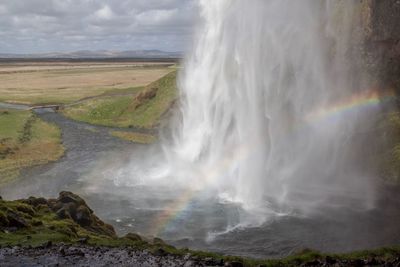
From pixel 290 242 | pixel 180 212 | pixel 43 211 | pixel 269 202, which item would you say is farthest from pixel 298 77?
pixel 43 211

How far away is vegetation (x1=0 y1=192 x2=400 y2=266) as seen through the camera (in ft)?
62.3

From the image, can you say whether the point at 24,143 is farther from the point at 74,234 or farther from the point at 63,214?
the point at 74,234

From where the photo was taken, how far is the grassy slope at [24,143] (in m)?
50.3

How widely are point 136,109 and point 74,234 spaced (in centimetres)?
6321

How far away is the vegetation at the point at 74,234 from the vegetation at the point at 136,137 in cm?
3733

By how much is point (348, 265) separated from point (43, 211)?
16221mm

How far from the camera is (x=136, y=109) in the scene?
85125mm

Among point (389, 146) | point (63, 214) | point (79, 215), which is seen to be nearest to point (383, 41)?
point (389, 146)

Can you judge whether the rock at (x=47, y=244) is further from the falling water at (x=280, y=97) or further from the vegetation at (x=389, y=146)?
the vegetation at (x=389, y=146)

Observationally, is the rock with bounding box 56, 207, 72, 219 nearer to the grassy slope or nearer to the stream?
the stream

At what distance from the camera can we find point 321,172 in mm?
43844

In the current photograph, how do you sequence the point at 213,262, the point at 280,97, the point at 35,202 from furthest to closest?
the point at 280,97 → the point at 35,202 → the point at 213,262

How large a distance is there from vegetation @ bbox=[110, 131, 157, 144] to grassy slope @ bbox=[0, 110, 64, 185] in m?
8.55

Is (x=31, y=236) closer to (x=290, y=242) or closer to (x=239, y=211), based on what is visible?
(x=290, y=242)
